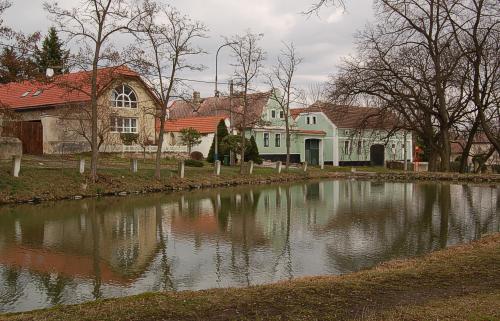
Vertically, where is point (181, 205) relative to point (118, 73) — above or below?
below

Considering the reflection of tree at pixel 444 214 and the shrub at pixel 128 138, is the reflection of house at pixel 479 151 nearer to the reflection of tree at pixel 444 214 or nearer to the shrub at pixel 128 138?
the reflection of tree at pixel 444 214

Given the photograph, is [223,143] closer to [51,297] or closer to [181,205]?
[181,205]

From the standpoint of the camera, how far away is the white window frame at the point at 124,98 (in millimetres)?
40656

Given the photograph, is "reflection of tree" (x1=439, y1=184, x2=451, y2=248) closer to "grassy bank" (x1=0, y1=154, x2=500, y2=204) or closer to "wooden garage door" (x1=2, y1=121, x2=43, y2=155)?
"grassy bank" (x1=0, y1=154, x2=500, y2=204)

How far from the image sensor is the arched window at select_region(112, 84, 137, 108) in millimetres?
40812

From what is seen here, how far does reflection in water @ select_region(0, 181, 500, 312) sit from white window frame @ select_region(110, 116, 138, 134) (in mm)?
18688

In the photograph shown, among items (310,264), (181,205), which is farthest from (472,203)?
(310,264)

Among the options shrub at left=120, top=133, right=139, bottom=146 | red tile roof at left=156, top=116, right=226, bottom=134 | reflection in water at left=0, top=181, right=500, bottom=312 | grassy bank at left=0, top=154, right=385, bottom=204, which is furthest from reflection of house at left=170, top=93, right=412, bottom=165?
reflection in water at left=0, top=181, right=500, bottom=312

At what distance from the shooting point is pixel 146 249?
464 inches

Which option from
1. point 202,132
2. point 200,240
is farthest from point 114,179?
point 202,132

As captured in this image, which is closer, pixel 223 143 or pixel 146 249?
pixel 146 249

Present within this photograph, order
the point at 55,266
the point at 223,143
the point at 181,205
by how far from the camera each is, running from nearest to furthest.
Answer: the point at 55,266, the point at 181,205, the point at 223,143

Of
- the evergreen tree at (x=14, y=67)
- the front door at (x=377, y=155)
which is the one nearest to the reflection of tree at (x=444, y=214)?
the evergreen tree at (x=14, y=67)

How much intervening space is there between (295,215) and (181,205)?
516 cm
